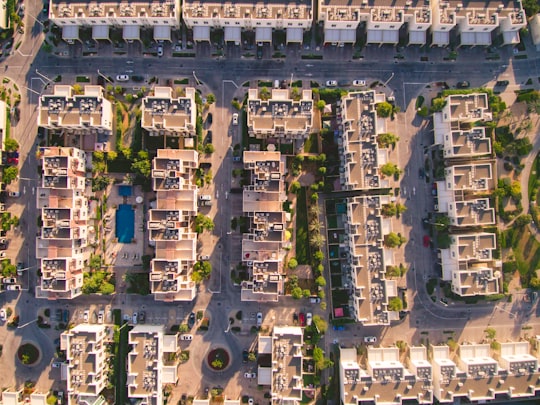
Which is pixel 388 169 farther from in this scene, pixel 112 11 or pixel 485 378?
pixel 112 11

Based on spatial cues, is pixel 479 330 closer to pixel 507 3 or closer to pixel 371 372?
pixel 371 372

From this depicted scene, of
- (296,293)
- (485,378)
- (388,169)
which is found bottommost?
(485,378)

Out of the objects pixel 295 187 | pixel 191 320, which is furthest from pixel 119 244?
pixel 295 187

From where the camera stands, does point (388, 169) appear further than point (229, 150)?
No

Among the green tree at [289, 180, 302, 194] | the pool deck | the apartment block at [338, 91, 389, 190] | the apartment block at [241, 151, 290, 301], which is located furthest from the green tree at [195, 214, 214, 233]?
the apartment block at [338, 91, 389, 190]

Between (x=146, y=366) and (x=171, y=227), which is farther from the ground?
(x=171, y=227)

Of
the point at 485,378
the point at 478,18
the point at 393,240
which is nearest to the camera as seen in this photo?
the point at 393,240
